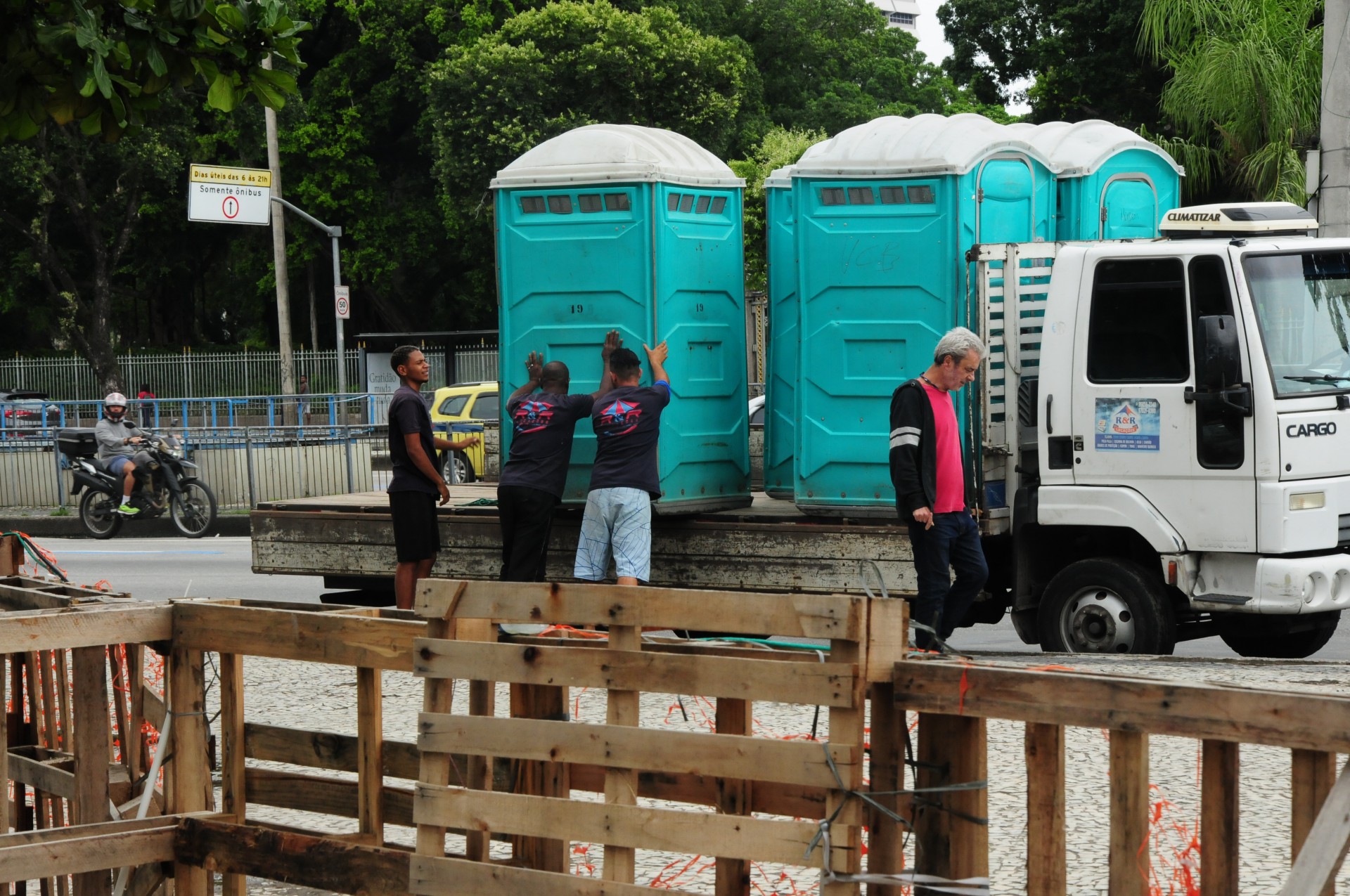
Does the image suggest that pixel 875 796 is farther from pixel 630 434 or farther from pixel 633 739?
pixel 630 434

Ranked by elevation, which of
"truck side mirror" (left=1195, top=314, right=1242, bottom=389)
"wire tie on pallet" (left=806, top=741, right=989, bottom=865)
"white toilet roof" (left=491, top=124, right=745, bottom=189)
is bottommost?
"wire tie on pallet" (left=806, top=741, right=989, bottom=865)

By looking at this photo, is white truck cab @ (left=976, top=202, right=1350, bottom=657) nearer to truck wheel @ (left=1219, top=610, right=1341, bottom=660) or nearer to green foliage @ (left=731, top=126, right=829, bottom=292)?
truck wheel @ (left=1219, top=610, right=1341, bottom=660)

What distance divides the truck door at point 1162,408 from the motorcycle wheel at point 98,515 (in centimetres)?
1382

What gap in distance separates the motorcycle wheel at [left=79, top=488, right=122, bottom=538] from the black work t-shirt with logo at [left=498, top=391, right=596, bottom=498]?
38.0 ft

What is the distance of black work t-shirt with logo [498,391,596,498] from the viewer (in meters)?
8.90

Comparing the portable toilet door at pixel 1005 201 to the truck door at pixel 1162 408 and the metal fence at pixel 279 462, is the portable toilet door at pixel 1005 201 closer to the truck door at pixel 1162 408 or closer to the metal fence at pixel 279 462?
the truck door at pixel 1162 408

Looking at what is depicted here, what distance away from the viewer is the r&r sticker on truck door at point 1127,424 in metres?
8.24

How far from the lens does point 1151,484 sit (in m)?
8.27

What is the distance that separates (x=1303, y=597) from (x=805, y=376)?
281 centimetres

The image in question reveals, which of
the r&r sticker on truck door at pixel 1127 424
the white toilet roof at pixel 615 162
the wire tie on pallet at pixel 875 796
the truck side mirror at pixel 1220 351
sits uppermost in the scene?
the white toilet roof at pixel 615 162

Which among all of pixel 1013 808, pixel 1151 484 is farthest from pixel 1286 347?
pixel 1013 808

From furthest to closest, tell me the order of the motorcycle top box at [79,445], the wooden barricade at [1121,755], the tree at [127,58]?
the motorcycle top box at [79,445], the tree at [127,58], the wooden barricade at [1121,755]

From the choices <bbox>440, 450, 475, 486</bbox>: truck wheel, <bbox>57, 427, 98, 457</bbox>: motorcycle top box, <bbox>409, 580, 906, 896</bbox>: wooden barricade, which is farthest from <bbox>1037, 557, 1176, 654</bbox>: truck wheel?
<bbox>57, 427, 98, 457</bbox>: motorcycle top box

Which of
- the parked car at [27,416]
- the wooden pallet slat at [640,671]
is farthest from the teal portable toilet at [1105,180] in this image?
the parked car at [27,416]
